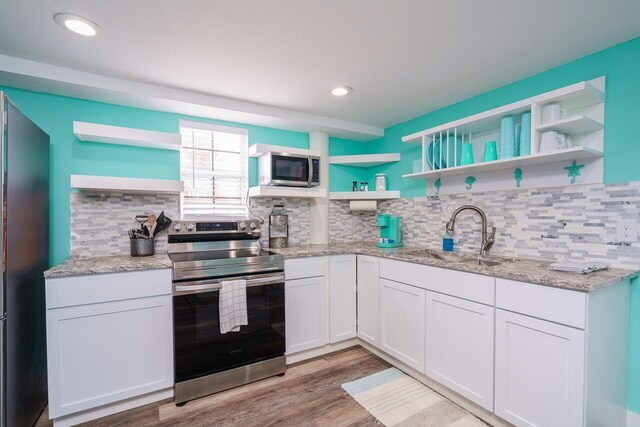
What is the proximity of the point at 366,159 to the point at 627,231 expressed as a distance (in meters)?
2.17

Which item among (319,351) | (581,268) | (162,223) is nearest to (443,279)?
(581,268)

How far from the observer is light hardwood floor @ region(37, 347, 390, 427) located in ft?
5.83

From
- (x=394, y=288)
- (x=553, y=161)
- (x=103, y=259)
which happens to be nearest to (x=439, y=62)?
(x=553, y=161)

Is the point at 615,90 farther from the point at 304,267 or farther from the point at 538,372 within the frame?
the point at 304,267

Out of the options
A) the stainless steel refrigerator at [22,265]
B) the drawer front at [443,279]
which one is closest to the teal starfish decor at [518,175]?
the drawer front at [443,279]

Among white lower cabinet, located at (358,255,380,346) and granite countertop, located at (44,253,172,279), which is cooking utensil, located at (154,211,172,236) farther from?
white lower cabinet, located at (358,255,380,346)

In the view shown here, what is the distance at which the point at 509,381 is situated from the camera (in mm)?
1606

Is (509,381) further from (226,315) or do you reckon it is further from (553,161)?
(226,315)

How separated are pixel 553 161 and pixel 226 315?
246cm

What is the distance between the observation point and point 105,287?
5.86 feet

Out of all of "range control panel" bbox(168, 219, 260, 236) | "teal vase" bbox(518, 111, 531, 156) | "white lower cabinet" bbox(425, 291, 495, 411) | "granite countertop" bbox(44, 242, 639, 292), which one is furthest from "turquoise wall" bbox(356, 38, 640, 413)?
"range control panel" bbox(168, 219, 260, 236)

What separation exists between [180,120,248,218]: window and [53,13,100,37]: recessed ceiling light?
41.7 inches

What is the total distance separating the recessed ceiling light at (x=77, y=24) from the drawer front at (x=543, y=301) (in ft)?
8.63

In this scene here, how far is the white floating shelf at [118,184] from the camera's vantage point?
6.57 ft
